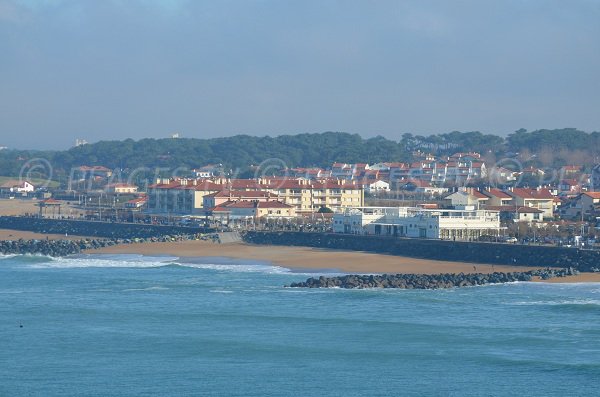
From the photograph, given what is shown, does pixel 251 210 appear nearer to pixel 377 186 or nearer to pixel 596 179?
pixel 377 186

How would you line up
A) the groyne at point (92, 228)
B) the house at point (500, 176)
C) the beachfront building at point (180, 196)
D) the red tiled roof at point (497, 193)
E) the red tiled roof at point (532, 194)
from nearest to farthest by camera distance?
the groyne at point (92, 228) < the red tiled roof at point (532, 194) < the red tiled roof at point (497, 193) < the beachfront building at point (180, 196) < the house at point (500, 176)

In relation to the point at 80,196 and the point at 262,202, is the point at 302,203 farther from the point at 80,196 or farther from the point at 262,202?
the point at 80,196

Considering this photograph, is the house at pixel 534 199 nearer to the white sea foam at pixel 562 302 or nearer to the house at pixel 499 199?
the house at pixel 499 199

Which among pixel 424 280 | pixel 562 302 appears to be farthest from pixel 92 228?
pixel 562 302

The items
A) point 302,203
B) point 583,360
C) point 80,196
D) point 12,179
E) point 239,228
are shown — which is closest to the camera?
point 583,360

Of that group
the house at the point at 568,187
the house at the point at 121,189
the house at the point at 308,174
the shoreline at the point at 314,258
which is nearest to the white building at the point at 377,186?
the house at the point at 308,174

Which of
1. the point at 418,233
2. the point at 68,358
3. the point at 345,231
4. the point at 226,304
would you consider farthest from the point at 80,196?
the point at 68,358

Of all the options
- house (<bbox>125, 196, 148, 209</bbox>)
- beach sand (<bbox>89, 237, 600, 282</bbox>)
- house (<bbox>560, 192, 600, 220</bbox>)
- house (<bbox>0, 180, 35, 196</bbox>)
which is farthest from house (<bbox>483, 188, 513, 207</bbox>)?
house (<bbox>0, 180, 35, 196</bbox>)
